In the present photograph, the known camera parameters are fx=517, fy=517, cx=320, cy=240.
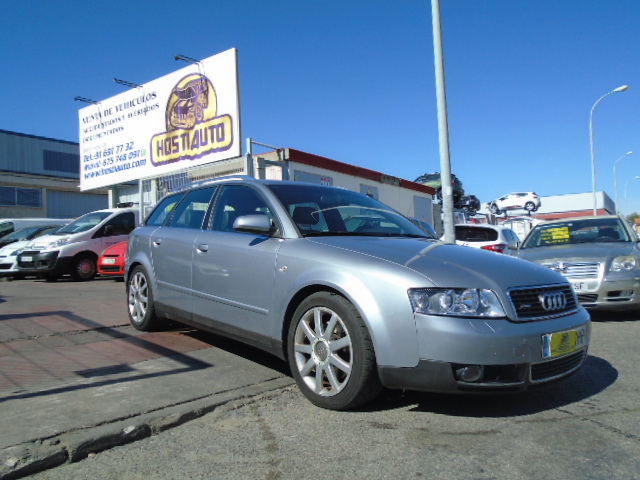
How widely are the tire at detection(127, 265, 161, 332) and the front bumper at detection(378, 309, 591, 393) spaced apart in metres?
3.14

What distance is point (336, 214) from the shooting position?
14.0 ft

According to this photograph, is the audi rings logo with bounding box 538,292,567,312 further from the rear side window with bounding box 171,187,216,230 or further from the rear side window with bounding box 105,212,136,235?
the rear side window with bounding box 105,212,136,235

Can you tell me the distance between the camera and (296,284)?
11.5 feet

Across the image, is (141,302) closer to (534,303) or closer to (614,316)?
(534,303)

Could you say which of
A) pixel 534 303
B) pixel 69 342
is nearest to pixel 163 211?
pixel 69 342

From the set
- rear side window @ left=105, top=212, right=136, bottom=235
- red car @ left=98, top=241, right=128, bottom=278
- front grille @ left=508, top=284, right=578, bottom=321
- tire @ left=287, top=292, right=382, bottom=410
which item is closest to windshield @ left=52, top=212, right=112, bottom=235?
rear side window @ left=105, top=212, right=136, bottom=235

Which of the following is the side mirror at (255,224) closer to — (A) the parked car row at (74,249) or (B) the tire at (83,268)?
(A) the parked car row at (74,249)

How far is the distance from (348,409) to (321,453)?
55 cm

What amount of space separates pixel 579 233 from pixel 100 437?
7.44 m

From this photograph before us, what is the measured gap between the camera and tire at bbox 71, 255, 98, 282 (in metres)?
11.8

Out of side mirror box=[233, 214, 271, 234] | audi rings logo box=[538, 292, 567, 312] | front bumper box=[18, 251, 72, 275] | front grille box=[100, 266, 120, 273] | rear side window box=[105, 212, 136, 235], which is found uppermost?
rear side window box=[105, 212, 136, 235]

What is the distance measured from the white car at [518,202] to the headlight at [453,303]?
35.2 metres

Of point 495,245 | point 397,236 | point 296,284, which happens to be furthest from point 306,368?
point 495,245

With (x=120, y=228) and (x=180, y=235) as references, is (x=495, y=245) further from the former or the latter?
(x=120, y=228)
